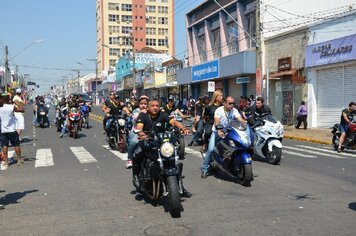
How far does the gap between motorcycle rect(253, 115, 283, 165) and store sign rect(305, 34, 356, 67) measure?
11.3 m

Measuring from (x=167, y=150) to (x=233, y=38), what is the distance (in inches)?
1163

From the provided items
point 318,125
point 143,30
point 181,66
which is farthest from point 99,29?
point 318,125

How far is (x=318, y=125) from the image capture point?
23.9m

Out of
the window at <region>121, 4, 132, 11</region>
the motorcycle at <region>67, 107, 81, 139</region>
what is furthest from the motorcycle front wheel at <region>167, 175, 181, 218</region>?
the window at <region>121, 4, 132, 11</region>

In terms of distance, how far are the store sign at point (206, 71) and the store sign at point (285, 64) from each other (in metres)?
8.10

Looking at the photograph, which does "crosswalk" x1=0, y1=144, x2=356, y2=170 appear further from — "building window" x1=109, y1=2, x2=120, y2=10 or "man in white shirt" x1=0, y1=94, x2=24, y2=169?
"building window" x1=109, y1=2, x2=120, y2=10

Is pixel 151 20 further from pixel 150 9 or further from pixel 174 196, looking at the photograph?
pixel 174 196

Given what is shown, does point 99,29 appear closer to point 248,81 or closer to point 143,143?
point 248,81

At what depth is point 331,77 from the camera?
22.7 metres

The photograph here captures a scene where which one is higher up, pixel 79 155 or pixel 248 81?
pixel 248 81

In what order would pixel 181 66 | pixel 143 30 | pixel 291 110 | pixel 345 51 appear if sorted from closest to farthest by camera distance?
pixel 345 51 → pixel 291 110 → pixel 181 66 → pixel 143 30

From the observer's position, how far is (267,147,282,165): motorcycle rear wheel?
1050 centimetres

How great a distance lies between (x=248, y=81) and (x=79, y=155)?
19812 millimetres

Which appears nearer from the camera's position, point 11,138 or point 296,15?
point 11,138
